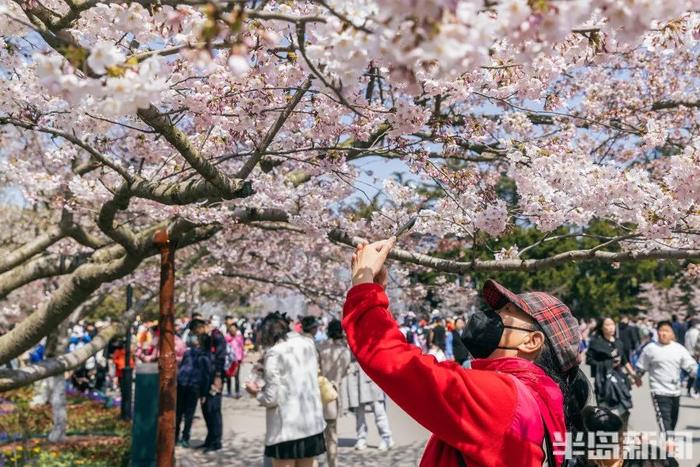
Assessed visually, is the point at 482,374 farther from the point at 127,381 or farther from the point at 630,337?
the point at 630,337

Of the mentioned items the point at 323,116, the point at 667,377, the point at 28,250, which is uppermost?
the point at 323,116

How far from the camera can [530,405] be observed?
214cm

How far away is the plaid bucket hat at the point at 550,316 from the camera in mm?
2430

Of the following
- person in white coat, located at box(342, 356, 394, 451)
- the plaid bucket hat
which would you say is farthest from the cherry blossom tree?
person in white coat, located at box(342, 356, 394, 451)

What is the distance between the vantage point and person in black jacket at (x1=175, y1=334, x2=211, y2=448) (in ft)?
31.1

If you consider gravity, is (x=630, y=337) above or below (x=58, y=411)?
above

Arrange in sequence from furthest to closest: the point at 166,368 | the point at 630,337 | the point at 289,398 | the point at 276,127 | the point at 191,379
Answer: the point at 630,337 → the point at 191,379 → the point at 289,398 → the point at 166,368 → the point at 276,127

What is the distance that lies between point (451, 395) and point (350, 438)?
8.56 m

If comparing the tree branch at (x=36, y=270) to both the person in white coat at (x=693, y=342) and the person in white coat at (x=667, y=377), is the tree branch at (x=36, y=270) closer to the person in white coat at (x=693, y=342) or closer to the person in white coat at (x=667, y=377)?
the person in white coat at (x=667, y=377)

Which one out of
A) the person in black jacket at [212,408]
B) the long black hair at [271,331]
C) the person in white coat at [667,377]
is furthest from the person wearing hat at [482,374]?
the person in black jacket at [212,408]

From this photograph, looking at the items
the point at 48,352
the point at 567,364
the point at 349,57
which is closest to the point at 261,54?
the point at 349,57

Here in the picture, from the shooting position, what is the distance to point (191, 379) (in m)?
9.48

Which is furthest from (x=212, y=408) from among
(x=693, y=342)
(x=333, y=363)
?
(x=693, y=342)

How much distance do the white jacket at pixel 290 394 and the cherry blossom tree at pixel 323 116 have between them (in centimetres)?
101
